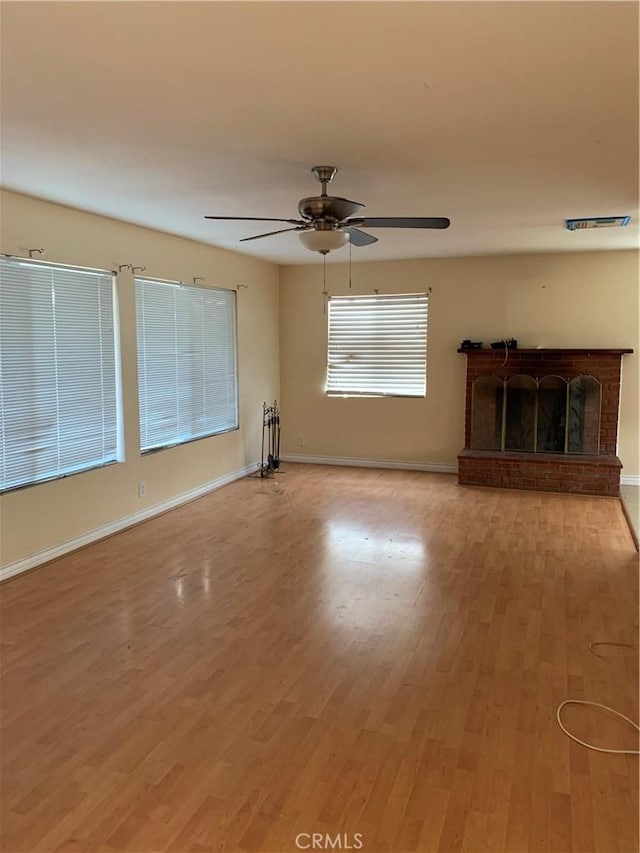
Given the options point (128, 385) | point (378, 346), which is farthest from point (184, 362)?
point (378, 346)

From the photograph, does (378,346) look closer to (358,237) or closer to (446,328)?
(446,328)

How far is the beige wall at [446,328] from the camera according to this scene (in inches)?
250

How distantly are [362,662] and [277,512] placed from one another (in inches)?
105

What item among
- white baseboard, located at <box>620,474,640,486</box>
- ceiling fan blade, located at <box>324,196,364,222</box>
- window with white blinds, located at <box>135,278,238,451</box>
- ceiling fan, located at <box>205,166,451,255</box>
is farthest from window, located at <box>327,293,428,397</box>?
ceiling fan blade, located at <box>324,196,364,222</box>

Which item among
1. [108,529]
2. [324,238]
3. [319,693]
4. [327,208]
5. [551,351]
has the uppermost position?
[327,208]

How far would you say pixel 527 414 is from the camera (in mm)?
6578

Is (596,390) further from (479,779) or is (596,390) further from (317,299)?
(479,779)

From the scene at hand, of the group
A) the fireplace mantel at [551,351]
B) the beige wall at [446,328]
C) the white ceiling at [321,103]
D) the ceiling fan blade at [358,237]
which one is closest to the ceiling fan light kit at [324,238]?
the ceiling fan blade at [358,237]

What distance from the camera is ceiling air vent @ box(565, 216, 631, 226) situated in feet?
15.1

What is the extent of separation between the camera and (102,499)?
4734 mm

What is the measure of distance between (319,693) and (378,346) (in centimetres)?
514

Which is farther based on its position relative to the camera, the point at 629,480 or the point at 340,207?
the point at 629,480

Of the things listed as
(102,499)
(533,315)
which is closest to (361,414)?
(533,315)

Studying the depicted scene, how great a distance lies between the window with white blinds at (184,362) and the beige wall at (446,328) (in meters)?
1.22
